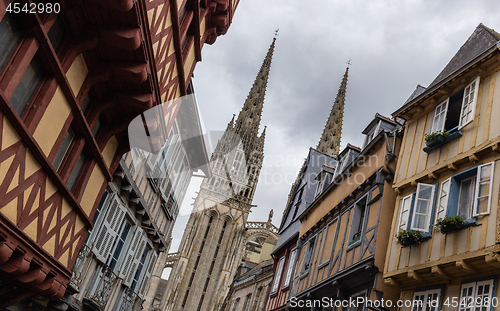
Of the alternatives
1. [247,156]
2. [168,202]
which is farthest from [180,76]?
[247,156]

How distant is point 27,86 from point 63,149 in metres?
1.77

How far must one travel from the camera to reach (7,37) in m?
5.26

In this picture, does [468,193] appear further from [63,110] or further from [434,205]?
[63,110]

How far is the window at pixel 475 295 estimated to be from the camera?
645cm

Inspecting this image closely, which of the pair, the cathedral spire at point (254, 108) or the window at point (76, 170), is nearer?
the window at point (76, 170)

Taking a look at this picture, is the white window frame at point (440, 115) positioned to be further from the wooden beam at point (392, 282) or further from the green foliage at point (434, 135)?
the wooden beam at point (392, 282)

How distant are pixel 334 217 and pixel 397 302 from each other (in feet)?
15.4

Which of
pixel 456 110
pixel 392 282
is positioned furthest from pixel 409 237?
pixel 456 110

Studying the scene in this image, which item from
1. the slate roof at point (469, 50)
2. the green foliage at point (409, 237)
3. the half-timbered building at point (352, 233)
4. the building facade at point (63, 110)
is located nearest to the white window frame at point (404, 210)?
the green foliage at point (409, 237)

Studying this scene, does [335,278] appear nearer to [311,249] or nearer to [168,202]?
[311,249]

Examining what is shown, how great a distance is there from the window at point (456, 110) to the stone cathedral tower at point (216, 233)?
47759 millimetres

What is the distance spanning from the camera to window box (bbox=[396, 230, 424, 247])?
26.1 feet

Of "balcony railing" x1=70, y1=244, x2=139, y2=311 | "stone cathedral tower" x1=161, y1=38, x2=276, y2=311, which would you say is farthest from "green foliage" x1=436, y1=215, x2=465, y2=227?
"stone cathedral tower" x1=161, y1=38, x2=276, y2=311

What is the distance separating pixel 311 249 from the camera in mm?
14719
